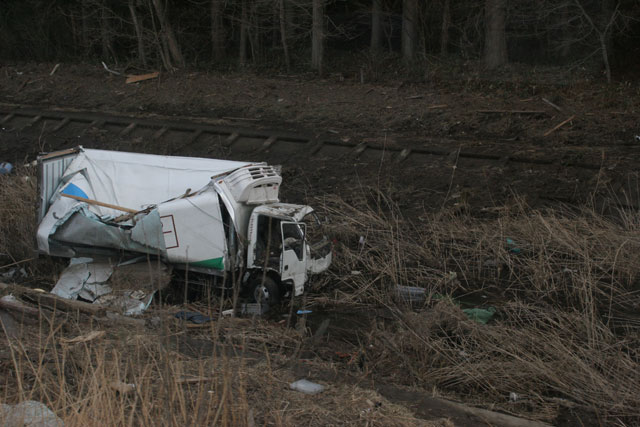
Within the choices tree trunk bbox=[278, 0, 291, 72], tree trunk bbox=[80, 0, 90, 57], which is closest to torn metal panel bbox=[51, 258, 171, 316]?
tree trunk bbox=[278, 0, 291, 72]

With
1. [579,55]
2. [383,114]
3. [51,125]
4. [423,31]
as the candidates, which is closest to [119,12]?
[51,125]

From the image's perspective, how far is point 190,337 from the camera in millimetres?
7637

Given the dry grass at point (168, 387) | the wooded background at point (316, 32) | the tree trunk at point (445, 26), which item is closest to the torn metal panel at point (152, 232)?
the dry grass at point (168, 387)

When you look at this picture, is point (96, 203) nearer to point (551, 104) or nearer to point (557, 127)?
point (557, 127)

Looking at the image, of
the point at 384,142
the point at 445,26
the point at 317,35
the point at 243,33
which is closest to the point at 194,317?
the point at 384,142

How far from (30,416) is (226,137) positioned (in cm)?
1283

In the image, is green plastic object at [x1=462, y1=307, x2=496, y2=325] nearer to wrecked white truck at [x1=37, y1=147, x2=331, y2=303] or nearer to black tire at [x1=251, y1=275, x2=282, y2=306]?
wrecked white truck at [x1=37, y1=147, x2=331, y2=303]

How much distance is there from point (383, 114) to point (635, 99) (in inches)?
246

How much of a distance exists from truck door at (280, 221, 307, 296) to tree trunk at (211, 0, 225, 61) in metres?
15.2

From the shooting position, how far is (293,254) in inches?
385

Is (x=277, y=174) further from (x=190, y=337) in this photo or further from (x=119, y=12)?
(x=119, y=12)

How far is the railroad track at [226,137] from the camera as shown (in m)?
14.4

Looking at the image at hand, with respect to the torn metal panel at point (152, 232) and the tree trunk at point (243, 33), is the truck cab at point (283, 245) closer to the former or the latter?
the torn metal panel at point (152, 232)

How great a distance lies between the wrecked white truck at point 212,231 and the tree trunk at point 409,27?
12.2m
